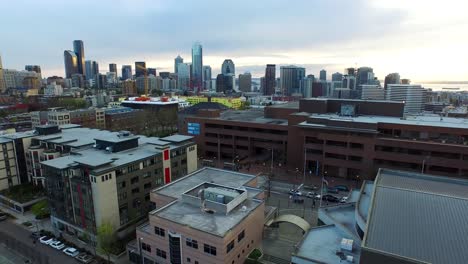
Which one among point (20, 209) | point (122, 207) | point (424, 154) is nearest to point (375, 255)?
point (122, 207)

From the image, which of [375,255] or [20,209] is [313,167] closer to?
[375,255]

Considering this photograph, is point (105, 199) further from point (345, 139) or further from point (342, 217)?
point (345, 139)

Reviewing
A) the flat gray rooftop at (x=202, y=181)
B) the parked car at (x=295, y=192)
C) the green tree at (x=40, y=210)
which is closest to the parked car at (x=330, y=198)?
the parked car at (x=295, y=192)

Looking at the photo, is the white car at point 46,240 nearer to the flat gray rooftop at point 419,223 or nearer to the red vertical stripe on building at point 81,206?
the red vertical stripe on building at point 81,206

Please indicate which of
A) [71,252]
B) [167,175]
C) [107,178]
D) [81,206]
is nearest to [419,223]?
[107,178]

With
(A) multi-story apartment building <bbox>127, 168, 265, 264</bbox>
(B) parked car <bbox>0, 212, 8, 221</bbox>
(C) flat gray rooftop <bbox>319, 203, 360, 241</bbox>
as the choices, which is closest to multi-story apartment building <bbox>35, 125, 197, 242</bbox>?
(A) multi-story apartment building <bbox>127, 168, 265, 264</bbox>

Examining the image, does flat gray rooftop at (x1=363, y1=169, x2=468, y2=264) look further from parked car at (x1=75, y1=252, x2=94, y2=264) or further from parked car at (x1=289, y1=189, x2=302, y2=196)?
parked car at (x1=75, y1=252, x2=94, y2=264)
